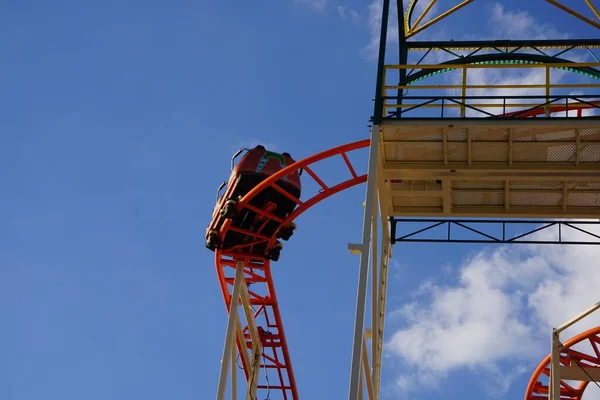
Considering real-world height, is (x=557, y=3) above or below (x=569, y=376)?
above

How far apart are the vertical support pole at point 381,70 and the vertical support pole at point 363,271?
327mm

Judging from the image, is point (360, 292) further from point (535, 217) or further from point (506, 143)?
point (535, 217)

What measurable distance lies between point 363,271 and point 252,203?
40.1 ft

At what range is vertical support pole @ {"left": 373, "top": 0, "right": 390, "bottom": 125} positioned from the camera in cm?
2083

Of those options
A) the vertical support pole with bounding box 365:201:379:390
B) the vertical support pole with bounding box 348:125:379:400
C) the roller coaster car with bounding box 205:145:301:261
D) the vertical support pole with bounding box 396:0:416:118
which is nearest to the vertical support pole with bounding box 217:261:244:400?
the roller coaster car with bounding box 205:145:301:261

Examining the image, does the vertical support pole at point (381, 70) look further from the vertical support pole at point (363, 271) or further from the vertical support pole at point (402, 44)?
the vertical support pole at point (402, 44)

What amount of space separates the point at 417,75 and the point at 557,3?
12.8 ft

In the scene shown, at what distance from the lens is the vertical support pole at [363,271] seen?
18000 mm

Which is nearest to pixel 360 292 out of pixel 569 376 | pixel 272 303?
pixel 569 376

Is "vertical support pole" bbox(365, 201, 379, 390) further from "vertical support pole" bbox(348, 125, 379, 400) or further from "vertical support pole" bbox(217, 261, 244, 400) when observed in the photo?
"vertical support pole" bbox(217, 261, 244, 400)

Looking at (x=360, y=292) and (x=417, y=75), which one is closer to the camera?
(x=360, y=292)

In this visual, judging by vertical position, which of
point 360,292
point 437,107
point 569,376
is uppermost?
point 437,107

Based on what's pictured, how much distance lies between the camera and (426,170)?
21.9 metres

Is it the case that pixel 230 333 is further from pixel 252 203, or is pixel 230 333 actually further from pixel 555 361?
pixel 555 361
